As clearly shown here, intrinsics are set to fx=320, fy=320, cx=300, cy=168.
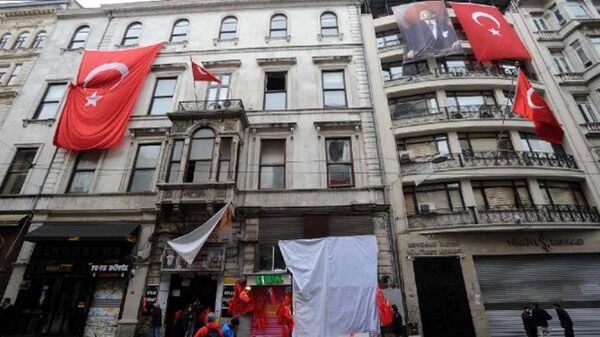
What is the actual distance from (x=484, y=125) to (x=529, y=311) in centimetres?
861

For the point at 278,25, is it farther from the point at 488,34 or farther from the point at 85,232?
the point at 85,232

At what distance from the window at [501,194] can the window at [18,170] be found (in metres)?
22.3

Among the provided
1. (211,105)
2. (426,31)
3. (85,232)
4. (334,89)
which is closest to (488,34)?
(426,31)

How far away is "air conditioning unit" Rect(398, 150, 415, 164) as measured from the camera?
1612 cm

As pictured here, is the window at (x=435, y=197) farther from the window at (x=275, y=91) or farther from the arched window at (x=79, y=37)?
the arched window at (x=79, y=37)

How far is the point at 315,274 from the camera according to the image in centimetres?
1088

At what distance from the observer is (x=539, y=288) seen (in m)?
13.6

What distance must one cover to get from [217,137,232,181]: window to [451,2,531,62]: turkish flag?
14125mm

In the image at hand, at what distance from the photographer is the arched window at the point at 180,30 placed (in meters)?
20.7

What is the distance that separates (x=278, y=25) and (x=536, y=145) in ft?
54.0

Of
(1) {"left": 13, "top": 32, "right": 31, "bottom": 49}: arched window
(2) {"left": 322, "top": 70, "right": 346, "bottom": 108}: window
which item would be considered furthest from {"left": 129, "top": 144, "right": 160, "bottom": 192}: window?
(1) {"left": 13, "top": 32, "right": 31, "bottom": 49}: arched window

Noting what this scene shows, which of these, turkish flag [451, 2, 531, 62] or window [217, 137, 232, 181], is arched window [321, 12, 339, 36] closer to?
turkish flag [451, 2, 531, 62]

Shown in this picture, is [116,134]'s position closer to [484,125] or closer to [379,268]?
[379,268]

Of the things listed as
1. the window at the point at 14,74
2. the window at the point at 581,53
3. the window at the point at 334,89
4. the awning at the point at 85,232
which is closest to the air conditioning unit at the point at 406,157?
the window at the point at 334,89
